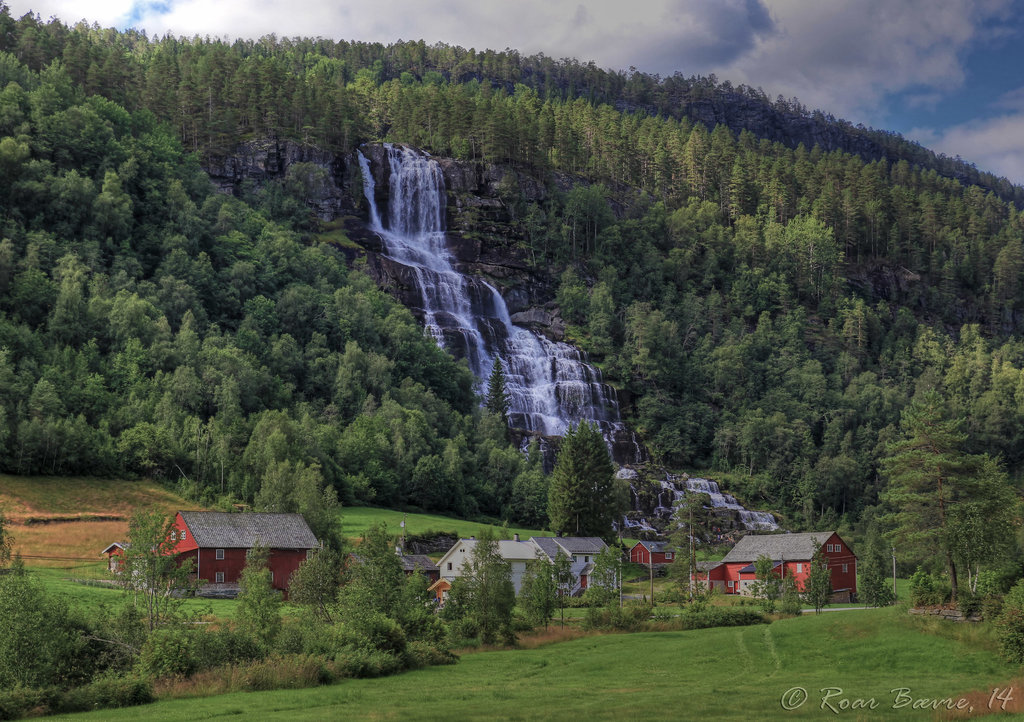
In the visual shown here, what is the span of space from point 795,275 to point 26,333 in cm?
12356

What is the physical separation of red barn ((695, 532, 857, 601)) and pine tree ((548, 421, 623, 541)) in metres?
11.0

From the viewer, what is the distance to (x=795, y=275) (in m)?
176

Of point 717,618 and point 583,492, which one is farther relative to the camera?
point 583,492

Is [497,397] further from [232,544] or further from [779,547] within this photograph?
[232,544]

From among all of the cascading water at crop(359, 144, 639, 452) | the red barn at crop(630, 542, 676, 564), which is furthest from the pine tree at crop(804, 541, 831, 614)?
the cascading water at crop(359, 144, 639, 452)

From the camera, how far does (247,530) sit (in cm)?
7319

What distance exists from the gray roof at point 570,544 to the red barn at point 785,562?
9412mm

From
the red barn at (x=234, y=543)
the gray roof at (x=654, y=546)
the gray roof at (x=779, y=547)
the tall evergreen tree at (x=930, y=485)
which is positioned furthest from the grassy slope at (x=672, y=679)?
the gray roof at (x=654, y=546)

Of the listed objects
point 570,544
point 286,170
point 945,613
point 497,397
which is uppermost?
point 286,170

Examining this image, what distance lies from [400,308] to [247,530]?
205 feet

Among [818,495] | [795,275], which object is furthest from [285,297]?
[795,275]

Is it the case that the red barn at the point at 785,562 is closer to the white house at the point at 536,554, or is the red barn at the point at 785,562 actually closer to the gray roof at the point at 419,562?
the white house at the point at 536,554

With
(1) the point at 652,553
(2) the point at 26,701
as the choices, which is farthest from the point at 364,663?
(1) the point at 652,553

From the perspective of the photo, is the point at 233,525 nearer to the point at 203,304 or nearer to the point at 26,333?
the point at 26,333
